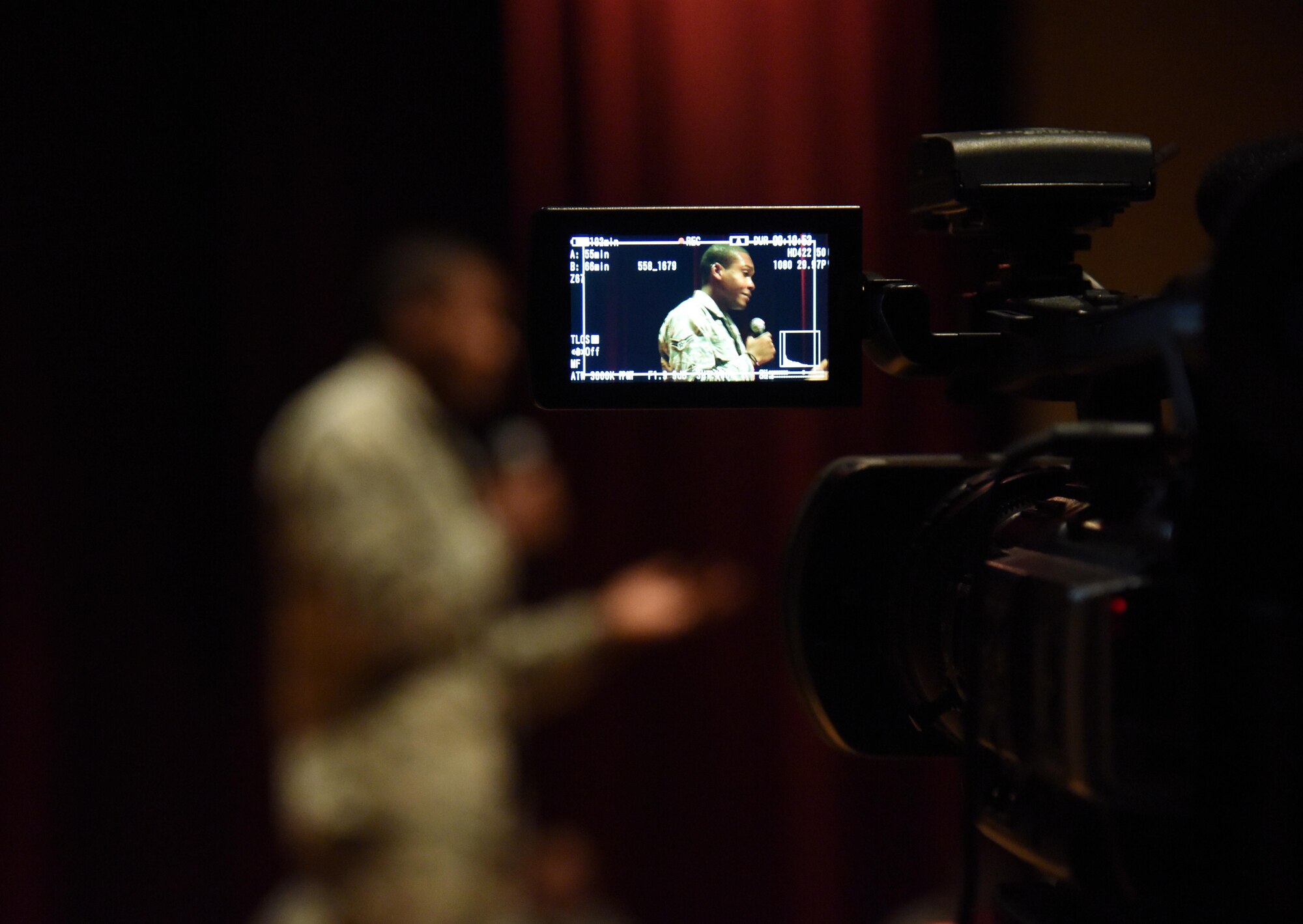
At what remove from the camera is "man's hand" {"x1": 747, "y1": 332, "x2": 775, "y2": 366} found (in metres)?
0.76

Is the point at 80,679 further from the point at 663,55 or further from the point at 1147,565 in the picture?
the point at 1147,565

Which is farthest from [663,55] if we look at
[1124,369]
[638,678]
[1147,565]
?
[1147,565]

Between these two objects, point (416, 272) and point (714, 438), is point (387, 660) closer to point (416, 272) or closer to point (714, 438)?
point (416, 272)

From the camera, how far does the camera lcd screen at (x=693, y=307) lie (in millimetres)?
738

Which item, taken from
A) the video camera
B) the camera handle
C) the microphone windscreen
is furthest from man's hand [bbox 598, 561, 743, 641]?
the microphone windscreen

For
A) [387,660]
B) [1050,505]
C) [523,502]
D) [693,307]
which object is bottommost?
[387,660]

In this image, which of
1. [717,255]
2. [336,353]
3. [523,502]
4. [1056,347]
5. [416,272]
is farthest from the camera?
[336,353]

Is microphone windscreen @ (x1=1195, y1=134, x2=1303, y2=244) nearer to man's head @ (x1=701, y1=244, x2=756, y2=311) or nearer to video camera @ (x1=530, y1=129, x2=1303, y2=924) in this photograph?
video camera @ (x1=530, y1=129, x2=1303, y2=924)

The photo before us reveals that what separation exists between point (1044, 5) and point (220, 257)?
1.50 m

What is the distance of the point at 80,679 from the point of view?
2.18 metres

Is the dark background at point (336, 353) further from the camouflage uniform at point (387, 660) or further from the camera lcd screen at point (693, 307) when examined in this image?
the camera lcd screen at point (693, 307)

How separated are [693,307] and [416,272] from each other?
1034 millimetres

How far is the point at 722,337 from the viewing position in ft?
2.52

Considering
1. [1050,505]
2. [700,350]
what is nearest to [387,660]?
[700,350]
